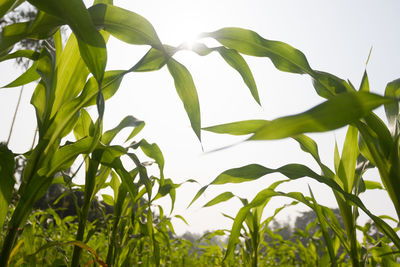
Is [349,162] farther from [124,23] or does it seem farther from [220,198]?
[124,23]

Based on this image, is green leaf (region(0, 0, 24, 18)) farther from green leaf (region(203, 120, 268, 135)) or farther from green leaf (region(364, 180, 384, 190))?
green leaf (region(364, 180, 384, 190))

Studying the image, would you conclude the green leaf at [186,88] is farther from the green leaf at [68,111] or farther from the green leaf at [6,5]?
the green leaf at [6,5]

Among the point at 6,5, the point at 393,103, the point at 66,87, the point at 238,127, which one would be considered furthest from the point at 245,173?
the point at 6,5

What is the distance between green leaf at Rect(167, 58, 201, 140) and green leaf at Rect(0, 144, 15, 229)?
0.42 meters

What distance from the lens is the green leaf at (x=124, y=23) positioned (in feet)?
1.84

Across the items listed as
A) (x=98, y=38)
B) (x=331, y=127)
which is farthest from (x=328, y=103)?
(x=98, y=38)

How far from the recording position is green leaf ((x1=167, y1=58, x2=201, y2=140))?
2.32 ft

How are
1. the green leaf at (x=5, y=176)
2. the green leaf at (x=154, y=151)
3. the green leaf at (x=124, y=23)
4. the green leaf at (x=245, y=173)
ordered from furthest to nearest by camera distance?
the green leaf at (x=154, y=151), the green leaf at (x=245, y=173), the green leaf at (x=5, y=176), the green leaf at (x=124, y=23)

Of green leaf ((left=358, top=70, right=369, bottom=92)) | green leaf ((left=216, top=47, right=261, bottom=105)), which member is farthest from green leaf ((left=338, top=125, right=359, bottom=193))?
green leaf ((left=216, top=47, right=261, bottom=105))

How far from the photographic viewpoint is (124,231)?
140 cm

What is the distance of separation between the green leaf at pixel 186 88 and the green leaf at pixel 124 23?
0.38 feet

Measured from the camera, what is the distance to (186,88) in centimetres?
71

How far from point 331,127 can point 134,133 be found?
108cm

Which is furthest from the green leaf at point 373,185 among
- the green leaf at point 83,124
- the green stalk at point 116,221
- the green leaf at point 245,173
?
the green leaf at point 83,124
